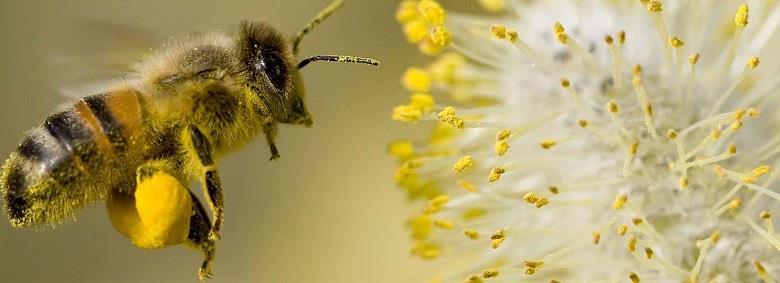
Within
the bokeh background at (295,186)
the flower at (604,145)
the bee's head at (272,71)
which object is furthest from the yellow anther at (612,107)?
the bokeh background at (295,186)

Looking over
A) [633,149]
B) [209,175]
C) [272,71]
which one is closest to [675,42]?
[633,149]

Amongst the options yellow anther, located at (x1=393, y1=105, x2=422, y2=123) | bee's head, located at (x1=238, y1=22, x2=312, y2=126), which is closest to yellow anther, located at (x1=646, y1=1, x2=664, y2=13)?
yellow anther, located at (x1=393, y1=105, x2=422, y2=123)

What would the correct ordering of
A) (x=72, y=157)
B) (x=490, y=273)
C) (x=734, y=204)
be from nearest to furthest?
1. (x=72, y=157)
2. (x=734, y=204)
3. (x=490, y=273)

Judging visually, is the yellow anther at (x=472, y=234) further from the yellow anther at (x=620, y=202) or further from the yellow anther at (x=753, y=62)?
the yellow anther at (x=753, y=62)

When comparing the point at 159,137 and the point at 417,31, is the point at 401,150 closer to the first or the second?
the point at 417,31

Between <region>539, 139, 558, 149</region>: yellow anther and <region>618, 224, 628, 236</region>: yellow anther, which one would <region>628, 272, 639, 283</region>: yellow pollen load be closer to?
<region>618, 224, 628, 236</region>: yellow anther

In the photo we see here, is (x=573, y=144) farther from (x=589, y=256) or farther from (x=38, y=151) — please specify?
(x=38, y=151)
